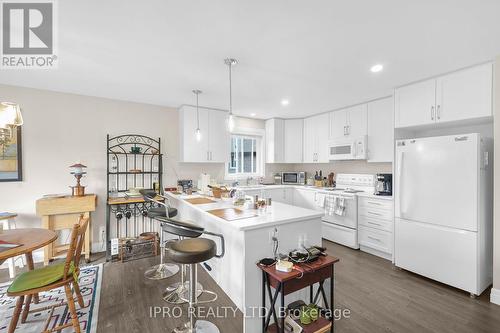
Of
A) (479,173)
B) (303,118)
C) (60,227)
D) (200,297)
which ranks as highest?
(303,118)

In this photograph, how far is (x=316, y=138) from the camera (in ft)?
15.9

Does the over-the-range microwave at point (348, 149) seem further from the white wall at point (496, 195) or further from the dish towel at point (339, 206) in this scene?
the white wall at point (496, 195)

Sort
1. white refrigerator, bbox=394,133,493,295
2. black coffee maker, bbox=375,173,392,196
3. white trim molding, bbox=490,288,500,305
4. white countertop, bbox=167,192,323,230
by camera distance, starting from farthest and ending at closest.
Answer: black coffee maker, bbox=375,173,392,196, white refrigerator, bbox=394,133,493,295, white trim molding, bbox=490,288,500,305, white countertop, bbox=167,192,323,230

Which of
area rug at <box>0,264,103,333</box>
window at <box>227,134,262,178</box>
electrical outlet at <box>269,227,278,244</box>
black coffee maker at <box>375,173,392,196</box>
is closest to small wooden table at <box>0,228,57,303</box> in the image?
area rug at <box>0,264,103,333</box>

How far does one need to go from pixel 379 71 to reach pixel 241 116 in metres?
2.97

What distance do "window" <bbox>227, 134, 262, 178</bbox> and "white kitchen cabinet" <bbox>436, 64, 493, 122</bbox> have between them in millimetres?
3466

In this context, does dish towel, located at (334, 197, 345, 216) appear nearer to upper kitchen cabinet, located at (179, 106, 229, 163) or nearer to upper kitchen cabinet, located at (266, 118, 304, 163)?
upper kitchen cabinet, located at (266, 118, 304, 163)

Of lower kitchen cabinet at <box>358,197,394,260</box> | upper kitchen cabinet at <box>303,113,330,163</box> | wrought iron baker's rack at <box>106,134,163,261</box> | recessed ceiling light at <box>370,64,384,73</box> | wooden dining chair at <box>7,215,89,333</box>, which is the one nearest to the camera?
wooden dining chair at <box>7,215,89,333</box>

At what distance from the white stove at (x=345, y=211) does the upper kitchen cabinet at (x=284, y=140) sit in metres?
1.35

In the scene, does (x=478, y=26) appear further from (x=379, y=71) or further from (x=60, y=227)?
(x=60, y=227)

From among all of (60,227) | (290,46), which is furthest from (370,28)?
(60,227)

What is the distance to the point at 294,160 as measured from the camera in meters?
5.15

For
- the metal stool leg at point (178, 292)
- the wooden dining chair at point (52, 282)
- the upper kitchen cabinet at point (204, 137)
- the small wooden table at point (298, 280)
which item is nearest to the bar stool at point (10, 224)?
the wooden dining chair at point (52, 282)

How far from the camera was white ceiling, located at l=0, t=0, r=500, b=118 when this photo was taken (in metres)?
1.60
